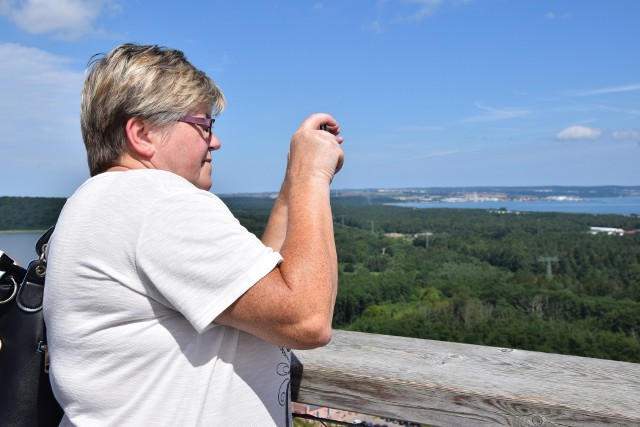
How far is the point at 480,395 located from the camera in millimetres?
1209

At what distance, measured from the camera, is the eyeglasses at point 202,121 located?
3.80ft

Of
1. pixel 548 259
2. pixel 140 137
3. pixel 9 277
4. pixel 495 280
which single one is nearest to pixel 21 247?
pixel 9 277

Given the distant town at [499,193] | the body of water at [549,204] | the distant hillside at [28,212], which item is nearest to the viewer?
the distant hillside at [28,212]

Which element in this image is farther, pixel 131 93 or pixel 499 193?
pixel 499 193

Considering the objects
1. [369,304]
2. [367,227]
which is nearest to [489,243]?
[367,227]

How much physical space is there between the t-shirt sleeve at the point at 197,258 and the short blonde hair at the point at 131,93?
0.78 feet

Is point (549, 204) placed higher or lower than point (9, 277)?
lower

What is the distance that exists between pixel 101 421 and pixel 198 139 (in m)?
Answer: 0.56

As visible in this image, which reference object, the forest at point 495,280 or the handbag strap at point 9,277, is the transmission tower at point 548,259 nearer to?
the forest at point 495,280

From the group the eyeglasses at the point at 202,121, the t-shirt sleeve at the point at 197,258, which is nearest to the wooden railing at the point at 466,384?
the t-shirt sleeve at the point at 197,258

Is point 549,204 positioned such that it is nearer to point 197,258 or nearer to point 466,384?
point 466,384

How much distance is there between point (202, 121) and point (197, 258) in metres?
0.35

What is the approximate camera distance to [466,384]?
126 centimetres

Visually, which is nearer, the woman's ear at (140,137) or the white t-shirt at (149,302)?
the white t-shirt at (149,302)
